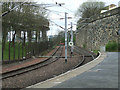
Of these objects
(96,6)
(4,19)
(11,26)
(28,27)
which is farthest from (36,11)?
(96,6)

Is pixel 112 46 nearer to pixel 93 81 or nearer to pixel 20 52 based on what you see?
pixel 20 52

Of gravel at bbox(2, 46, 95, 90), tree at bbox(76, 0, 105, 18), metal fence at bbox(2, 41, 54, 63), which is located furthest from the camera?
tree at bbox(76, 0, 105, 18)

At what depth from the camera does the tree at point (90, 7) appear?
3219 inches

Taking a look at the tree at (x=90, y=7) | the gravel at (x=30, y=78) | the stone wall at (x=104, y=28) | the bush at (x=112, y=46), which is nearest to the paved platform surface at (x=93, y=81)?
the gravel at (x=30, y=78)

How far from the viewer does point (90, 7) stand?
83312mm

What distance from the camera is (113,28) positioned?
40.4 m

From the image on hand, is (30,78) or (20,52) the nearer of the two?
(30,78)

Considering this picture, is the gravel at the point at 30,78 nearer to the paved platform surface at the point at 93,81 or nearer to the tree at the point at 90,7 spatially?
the paved platform surface at the point at 93,81

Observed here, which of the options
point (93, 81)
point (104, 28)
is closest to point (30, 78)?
point (93, 81)

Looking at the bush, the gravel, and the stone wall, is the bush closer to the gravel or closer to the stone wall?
the stone wall

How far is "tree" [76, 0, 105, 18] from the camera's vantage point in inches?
3219

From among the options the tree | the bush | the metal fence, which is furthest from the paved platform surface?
the tree

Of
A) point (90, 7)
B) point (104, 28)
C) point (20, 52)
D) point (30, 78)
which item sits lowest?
point (30, 78)

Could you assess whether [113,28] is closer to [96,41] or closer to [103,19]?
[103,19]
